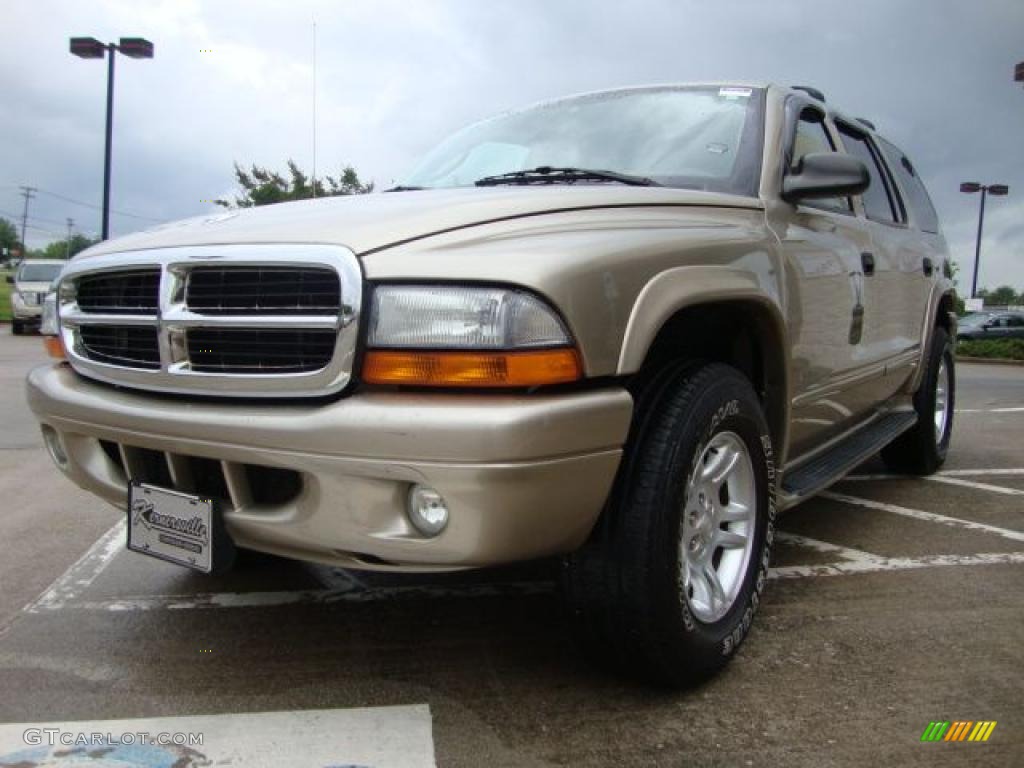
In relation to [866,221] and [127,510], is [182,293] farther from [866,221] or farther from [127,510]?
[866,221]

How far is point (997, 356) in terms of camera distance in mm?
20719

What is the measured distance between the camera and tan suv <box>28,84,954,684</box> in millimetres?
1914

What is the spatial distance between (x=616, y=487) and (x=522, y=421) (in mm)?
432

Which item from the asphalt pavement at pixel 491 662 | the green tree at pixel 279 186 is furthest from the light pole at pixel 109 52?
the asphalt pavement at pixel 491 662

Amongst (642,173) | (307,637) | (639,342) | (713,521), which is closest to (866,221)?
(642,173)

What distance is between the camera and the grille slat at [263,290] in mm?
2029

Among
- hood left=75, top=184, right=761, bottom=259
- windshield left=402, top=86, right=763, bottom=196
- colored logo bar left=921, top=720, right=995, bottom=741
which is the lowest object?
colored logo bar left=921, top=720, right=995, bottom=741

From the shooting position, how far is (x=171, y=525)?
2.31 meters

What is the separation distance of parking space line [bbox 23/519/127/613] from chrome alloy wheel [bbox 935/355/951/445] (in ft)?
15.1

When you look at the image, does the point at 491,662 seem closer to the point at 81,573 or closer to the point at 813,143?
the point at 81,573

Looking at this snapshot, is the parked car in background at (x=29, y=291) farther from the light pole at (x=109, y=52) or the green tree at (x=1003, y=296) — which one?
the green tree at (x=1003, y=296)

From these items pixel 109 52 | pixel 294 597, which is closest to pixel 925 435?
pixel 294 597
